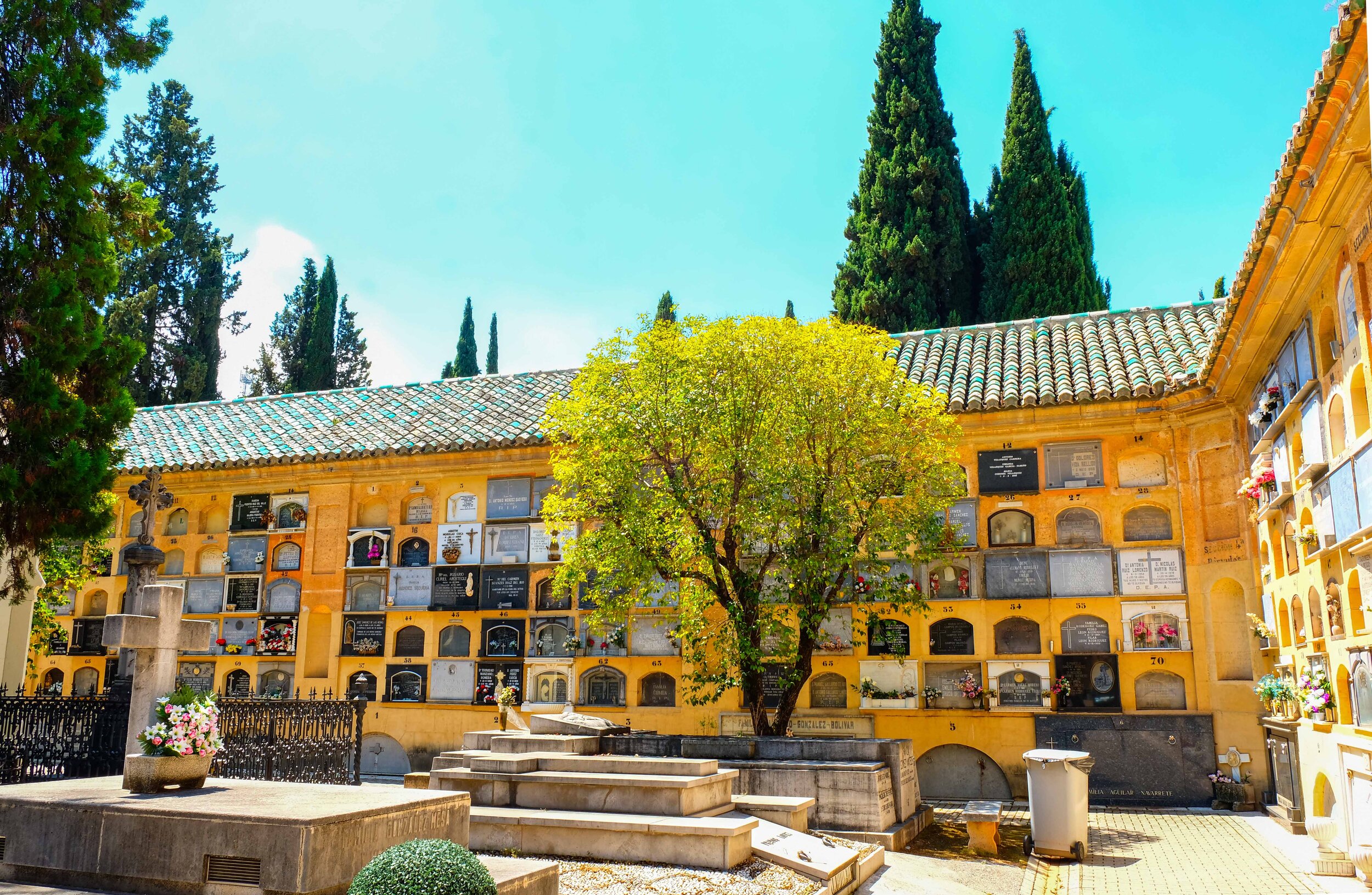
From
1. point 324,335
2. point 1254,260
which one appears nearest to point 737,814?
point 1254,260

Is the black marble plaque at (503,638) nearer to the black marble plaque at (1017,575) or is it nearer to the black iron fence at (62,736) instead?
the black iron fence at (62,736)

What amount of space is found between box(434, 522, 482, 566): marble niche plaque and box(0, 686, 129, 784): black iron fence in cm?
825

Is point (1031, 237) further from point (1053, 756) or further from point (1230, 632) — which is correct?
point (1053, 756)

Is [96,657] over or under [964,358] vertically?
under

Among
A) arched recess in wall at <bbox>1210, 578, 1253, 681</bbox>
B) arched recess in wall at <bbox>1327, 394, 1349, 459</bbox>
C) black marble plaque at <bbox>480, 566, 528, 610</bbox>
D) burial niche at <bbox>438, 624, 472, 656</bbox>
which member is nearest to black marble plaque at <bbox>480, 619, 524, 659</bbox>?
black marble plaque at <bbox>480, 566, 528, 610</bbox>

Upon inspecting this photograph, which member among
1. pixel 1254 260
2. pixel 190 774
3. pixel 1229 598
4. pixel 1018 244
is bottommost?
pixel 190 774

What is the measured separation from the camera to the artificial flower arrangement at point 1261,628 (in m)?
14.0

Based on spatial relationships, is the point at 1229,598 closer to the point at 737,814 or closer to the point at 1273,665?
the point at 1273,665

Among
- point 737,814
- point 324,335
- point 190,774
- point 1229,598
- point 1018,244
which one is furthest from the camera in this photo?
point 324,335

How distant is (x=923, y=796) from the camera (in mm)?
16656

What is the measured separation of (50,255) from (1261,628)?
637 inches

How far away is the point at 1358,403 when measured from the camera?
9625 mm

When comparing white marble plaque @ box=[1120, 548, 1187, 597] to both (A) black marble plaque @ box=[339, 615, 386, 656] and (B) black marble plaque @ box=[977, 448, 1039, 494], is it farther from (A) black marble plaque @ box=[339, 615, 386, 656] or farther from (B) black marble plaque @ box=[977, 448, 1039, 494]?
(A) black marble plaque @ box=[339, 615, 386, 656]

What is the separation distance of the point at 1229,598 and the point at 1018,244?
620 inches
